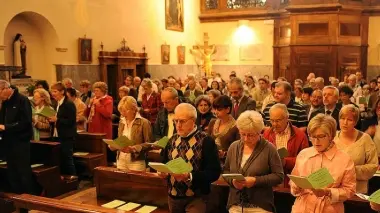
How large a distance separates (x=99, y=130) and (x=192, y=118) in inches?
170

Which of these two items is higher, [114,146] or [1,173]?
[114,146]

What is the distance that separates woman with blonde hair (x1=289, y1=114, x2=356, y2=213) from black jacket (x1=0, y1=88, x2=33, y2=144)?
3.83 meters

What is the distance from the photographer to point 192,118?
3.53 metres

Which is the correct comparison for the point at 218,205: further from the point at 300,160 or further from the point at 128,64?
the point at 128,64

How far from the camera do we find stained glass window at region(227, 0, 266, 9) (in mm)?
17538

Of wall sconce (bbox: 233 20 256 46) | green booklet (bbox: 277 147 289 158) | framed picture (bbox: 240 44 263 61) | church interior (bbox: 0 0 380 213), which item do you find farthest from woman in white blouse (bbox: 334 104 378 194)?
wall sconce (bbox: 233 20 256 46)

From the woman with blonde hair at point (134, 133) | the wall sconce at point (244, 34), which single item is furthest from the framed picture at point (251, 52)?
the woman with blonde hair at point (134, 133)

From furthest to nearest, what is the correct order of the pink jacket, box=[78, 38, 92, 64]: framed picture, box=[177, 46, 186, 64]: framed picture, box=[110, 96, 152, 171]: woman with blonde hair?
box=[177, 46, 186, 64]: framed picture < box=[78, 38, 92, 64]: framed picture < box=[110, 96, 152, 171]: woman with blonde hair < the pink jacket

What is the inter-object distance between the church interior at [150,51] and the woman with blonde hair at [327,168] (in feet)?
2.11

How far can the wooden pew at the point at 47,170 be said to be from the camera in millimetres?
6258

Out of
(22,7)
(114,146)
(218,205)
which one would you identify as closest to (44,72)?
(22,7)

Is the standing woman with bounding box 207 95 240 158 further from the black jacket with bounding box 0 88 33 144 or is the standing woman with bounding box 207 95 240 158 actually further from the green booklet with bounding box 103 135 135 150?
the black jacket with bounding box 0 88 33 144

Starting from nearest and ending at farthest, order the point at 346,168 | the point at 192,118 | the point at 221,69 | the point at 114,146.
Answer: the point at 346,168 < the point at 192,118 < the point at 114,146 < the point at 221,69

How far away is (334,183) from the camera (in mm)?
2984
